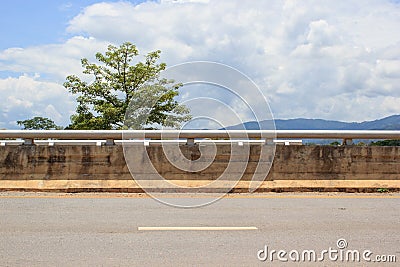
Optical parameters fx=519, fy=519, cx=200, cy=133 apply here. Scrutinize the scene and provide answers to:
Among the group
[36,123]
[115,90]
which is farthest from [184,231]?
[36,123]

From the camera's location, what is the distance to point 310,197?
443 inches

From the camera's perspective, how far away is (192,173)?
1172 centimetres

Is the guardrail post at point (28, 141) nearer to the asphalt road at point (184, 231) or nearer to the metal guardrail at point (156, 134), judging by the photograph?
the metal guardrail at point (156, 134)

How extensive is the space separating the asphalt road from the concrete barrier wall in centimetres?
61

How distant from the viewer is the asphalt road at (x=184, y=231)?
6285 mm

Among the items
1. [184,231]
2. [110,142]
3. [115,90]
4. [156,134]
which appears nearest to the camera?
[184,231]

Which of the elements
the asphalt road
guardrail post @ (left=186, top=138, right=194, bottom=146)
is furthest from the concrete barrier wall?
the asphalt road

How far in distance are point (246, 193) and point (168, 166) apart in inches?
73.0

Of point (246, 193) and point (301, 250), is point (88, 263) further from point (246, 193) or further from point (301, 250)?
point (246, 193)

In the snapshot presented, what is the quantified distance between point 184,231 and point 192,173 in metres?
4.03

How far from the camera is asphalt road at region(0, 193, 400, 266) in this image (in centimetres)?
629

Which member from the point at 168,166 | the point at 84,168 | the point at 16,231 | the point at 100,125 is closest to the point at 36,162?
the point at 84,168

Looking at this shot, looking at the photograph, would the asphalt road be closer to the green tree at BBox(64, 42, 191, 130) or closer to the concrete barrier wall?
the concrete barrier wall

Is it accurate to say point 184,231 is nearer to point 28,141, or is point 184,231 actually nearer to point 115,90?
point 28,141
